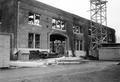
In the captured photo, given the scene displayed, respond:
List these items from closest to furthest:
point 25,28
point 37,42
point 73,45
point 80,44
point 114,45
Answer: point 25,28, point 37,42, point 114,45, point 73,45, point 80,44

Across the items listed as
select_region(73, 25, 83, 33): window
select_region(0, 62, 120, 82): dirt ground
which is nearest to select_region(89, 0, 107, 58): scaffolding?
select_region(73, 25, 83, 33): window

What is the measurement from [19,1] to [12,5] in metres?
1.12

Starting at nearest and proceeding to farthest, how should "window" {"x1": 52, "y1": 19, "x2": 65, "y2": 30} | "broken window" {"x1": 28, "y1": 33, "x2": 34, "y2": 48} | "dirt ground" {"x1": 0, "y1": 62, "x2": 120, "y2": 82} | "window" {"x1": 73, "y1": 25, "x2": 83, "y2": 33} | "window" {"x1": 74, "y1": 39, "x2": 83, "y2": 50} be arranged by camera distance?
"dirt ground" {"x1": 0, "y1": 62, "x2": 120, "y2": 82}
"broken window" {"x1": 28, "y1": 33, "x2": 34, "y2": 48}
"window" {"x1": 52, "y1": 19, "x2": 65, "y2": 30}
"window" {"x1": 74, "y1": 39, "x2": 83, "y2": 50}
"window" {"x1": 73, "y1": 25, "x2": 83, "y2": 33}

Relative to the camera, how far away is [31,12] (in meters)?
24.5

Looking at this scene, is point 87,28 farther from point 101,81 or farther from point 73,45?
point 101,81

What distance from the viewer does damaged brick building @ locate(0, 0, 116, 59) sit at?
22.4 meters

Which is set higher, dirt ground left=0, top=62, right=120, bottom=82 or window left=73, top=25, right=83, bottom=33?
window left=73, top=25, right=83, bottom=33

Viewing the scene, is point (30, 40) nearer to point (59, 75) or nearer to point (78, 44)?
point (78, 44)

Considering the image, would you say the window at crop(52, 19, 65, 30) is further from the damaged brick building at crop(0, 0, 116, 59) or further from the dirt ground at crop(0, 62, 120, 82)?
the dirt ground at crop(0, 62, 120, 82)

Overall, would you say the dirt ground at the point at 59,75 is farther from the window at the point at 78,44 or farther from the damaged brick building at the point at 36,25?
the window at the point at 78,44

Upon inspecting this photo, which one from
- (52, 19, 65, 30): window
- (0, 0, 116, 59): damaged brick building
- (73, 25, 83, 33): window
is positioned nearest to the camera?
(0, 0, 116, 59): damaged brick building

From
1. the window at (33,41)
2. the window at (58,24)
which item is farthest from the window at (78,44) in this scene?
the window at (33,41)

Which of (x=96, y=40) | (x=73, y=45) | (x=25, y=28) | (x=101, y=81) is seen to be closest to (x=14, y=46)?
(x=25, y=28)

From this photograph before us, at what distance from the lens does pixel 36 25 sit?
24.9 m
